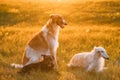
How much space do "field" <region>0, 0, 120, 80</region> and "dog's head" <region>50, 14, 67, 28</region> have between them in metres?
1.52

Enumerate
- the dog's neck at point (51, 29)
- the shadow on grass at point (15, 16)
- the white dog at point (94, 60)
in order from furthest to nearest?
the shadow on grass at point (15, 16)
the white dog at point (94, 60)
the dog's neck at point (51, 29)

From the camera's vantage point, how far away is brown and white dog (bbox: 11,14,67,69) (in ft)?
39.0

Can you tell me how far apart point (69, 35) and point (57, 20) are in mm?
8597

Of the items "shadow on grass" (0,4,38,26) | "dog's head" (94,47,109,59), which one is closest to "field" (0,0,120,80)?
"shadow on grass" (0,4,38,26)

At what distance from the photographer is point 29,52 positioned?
11.9m

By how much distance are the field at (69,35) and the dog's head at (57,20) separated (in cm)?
152

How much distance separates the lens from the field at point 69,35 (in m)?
11.9

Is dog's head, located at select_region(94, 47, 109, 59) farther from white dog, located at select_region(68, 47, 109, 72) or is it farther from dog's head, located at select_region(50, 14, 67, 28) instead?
dog's head, located at select_region(50, 14, 67, 28)

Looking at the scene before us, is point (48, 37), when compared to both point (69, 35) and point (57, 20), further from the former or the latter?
point (69, 35)

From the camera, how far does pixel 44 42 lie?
1203 centimetres

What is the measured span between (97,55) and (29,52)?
218cm

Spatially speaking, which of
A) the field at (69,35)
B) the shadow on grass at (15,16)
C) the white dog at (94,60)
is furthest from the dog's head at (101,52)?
the shadow on grass at (15,16)

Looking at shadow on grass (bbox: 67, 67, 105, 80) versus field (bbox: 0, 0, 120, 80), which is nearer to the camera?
shadow on grass (bbox: 67, 67, 105, 80)

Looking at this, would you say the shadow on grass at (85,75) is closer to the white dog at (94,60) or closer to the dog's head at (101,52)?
the white dog at (94,60)
